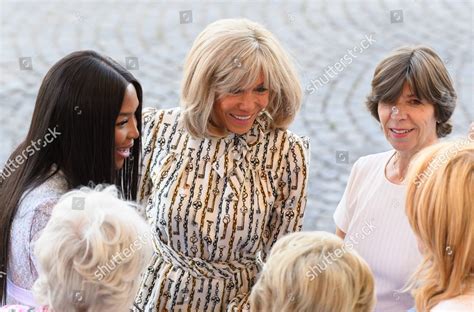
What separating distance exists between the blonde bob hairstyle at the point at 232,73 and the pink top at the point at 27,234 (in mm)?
485

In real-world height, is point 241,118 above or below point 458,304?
above

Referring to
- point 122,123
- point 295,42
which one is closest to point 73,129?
point 122,123

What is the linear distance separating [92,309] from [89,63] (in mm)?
763

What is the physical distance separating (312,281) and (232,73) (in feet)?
2.68

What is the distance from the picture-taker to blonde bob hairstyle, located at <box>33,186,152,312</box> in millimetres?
1657

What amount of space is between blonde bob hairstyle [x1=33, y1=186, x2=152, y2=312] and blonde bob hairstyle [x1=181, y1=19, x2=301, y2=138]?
647mm

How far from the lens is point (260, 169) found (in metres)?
2.38

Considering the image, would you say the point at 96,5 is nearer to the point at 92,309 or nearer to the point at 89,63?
the point at 89,63

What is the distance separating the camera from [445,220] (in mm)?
1643

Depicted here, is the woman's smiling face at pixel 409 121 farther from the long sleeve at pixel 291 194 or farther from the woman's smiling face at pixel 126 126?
the woman's smiling face at pixel 126 126

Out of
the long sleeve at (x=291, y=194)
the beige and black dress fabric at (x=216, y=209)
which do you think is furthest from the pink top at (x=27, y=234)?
the long sleeve at (x=291, y=194)

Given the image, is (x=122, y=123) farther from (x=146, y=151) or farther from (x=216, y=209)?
(x=216, y=209)

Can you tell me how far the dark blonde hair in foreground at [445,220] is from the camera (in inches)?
64.5

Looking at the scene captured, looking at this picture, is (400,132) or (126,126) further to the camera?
(400,132)
